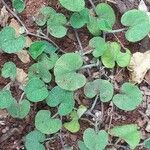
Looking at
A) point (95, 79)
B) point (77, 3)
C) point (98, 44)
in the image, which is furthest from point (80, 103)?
point (77, 3)

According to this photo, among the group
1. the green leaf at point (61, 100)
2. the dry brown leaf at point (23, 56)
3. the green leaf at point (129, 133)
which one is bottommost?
the green leaf at point (129, 133)

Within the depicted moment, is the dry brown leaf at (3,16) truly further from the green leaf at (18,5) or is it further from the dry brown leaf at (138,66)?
the dry brown leaf at (138,66)

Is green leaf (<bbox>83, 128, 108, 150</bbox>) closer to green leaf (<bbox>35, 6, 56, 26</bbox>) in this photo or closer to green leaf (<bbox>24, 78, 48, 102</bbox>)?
green leaf (<bbox>24, 78, 48, 102</bbox>)

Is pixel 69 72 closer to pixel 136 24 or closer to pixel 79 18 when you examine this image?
pixel 79 18

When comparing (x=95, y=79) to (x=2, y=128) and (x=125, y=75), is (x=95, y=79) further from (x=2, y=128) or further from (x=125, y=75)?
(x=2, y=128)

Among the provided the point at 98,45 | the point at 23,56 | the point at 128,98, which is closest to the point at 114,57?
the point at 98,45

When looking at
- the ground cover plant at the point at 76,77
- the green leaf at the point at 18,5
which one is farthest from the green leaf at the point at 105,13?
the green leaf at the point at 18,5

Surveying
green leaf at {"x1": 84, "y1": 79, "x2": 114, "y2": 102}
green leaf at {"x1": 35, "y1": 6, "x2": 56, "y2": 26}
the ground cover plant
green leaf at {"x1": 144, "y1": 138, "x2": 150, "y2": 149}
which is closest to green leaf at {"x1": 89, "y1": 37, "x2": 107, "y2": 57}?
the ground cover plant
